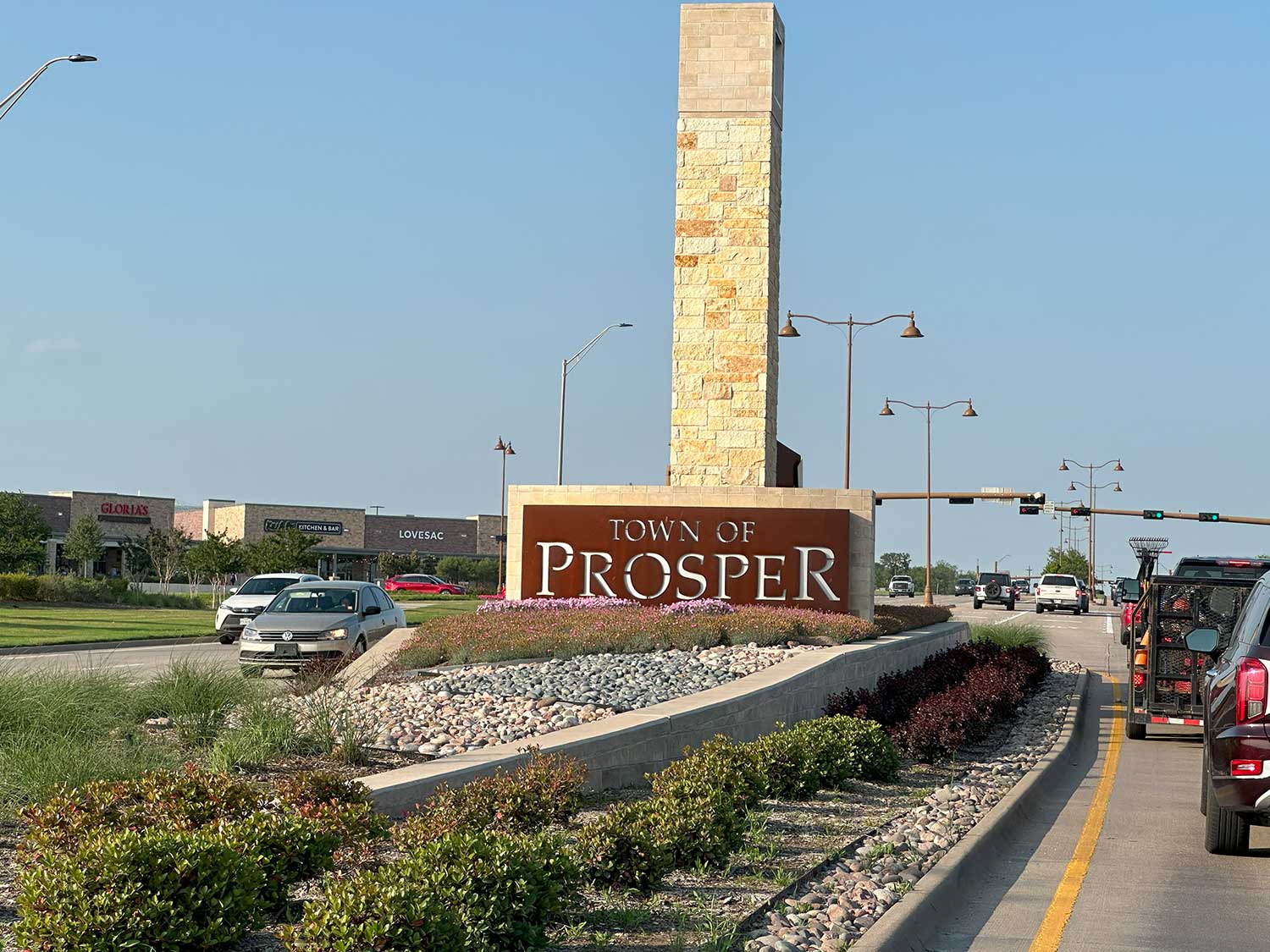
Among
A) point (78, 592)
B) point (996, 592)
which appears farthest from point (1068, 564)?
point (78, 592)

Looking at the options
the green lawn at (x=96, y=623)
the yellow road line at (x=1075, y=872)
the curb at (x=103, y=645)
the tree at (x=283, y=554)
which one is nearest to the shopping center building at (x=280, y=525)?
the tree at (x=283, y=554)

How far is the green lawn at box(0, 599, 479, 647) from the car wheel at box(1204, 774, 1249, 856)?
79.2 ft

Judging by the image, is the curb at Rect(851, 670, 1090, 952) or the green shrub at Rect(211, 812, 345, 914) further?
the curb at Rect(851, 670, 1090, 952)

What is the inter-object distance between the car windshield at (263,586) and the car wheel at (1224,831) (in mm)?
26032

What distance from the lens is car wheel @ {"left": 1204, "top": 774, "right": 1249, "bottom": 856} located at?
9.81 m

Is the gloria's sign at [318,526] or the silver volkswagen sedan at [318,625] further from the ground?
the gloria's sign at [318,526]

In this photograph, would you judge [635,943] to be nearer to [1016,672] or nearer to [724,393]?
[1016,672]

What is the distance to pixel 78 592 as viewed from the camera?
51000mm

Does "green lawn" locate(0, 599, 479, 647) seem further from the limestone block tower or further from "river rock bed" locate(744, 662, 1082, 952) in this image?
"river rock bed" locate(744, 662, 1082, 952)

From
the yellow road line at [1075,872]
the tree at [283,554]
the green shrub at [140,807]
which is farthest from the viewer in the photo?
the tree at [283,554]

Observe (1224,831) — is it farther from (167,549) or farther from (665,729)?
(167,549)

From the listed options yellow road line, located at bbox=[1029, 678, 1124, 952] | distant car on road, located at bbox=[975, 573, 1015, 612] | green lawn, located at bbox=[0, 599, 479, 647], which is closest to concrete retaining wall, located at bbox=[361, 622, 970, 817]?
yellow road line, located at bbox=[1029, 678, 1124, 952]

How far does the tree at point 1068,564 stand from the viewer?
12738 cm

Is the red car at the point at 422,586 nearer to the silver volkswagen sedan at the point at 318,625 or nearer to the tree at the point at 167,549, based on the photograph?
the tree at the point at 167,549
